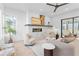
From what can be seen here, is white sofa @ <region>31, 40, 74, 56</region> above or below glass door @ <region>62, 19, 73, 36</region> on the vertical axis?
below

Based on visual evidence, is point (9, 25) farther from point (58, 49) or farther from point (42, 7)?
point (58, 49)

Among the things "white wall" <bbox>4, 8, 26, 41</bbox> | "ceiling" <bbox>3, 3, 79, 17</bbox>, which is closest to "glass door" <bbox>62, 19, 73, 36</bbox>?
"ceiling" <bbox>3, 3, 79, 17</bbox>

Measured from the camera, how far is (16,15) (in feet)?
6.85

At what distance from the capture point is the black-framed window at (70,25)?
80.1 inches

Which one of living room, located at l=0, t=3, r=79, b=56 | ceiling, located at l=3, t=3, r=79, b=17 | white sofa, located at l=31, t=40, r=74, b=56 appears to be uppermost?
ceiling, located at l=3, t=3, r=79, b=17

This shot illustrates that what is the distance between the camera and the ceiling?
6.59 ft

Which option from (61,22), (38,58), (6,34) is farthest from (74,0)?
(6,34)

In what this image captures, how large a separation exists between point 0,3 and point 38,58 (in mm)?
1259

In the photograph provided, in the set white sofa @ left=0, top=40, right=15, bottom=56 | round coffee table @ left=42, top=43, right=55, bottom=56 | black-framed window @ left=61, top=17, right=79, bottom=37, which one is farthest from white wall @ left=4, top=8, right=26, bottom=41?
black-framed window @ left=61, top=17, right=79, bottom=37

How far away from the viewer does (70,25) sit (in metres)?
2.09

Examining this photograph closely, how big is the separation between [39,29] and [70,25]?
61 centimetres

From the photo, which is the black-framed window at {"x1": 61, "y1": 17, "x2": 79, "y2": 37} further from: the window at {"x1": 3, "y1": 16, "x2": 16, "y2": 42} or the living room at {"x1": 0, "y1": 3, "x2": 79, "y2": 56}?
the window at {"x1": 3, "y1": 16, "x2": 16, "y2": 42}

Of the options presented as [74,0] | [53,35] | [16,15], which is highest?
[74,0]

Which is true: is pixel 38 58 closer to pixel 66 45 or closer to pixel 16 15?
pixel 66 45
